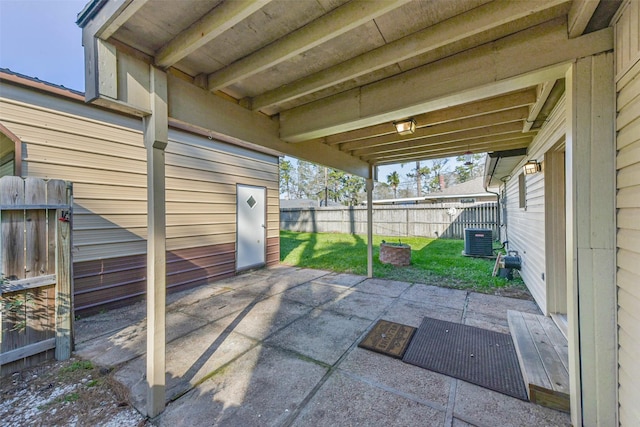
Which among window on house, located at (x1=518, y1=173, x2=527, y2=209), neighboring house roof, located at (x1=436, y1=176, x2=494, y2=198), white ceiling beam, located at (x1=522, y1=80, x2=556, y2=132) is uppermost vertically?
neighboring house roof, located at (x1=436, y1=176, x2=494, y2=198)

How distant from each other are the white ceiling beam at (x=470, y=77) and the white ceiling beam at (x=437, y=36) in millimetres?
127

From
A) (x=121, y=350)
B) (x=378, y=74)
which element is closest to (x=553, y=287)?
(x=378, y=74)

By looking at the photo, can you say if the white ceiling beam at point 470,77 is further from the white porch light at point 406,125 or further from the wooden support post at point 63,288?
the wooden support post at point 63,288

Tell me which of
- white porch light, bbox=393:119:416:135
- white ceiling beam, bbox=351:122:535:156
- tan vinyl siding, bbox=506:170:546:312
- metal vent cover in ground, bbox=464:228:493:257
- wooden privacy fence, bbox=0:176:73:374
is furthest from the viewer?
metal vent cover in ground, bbox=464:228:493:257

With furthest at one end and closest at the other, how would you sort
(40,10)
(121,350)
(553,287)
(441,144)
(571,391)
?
(40,10) < (441,144) < (553,287) < (121,350) < (571,391)

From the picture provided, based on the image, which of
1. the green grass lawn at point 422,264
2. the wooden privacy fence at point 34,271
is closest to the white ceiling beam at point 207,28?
the wooden privacy fence at point 34,271

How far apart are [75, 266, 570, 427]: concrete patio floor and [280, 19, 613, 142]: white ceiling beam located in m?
2.21

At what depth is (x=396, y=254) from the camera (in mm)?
6254

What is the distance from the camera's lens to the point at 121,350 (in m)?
2.60

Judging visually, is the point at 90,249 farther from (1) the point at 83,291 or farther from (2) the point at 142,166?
(2) the point at 142,166

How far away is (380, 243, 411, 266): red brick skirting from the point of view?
20.3ft

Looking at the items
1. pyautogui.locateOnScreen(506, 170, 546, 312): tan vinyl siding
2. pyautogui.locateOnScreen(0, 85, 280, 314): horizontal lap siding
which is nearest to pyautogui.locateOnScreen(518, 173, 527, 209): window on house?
pyautogui.locateOnScreen(506, 170, 546, 312): tan vinyl siding

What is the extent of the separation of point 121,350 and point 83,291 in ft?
4.85

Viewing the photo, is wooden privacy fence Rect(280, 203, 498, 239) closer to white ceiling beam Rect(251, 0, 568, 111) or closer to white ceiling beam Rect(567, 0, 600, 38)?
white ceiling beam Rect(567, 0, 600, 38)
